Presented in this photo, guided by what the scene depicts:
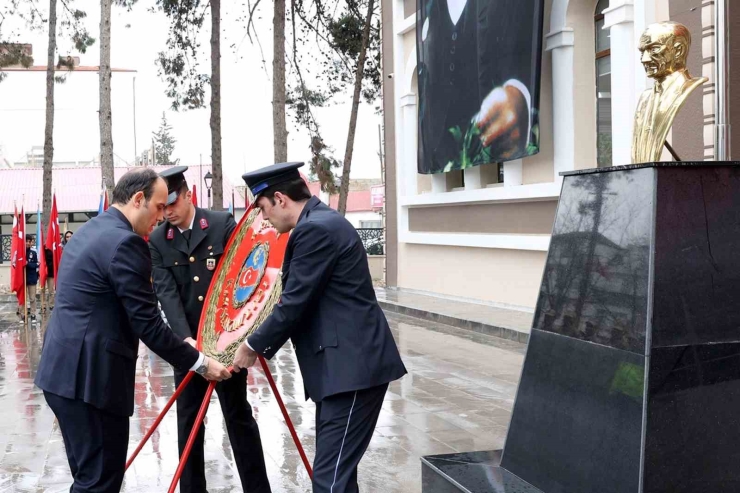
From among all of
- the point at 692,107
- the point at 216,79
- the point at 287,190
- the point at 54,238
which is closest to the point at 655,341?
the point at 287,190

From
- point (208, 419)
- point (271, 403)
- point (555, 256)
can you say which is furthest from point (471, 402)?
point (555, 256)

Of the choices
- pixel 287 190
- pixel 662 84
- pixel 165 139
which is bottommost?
pixel 287 190

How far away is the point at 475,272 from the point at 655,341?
42.8ft

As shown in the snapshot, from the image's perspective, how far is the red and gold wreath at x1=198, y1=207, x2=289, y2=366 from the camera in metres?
4.52

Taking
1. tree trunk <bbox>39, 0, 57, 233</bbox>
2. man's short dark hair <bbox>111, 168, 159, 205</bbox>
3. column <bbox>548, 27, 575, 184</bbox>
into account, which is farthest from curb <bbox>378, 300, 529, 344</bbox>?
tree trunk <bbox>39, 0, 57, 233</bbox>

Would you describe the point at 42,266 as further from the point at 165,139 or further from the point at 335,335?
the point at 165,139

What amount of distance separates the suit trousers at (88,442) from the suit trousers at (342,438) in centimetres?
90

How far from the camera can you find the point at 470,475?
4.55 metres

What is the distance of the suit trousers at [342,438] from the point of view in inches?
149

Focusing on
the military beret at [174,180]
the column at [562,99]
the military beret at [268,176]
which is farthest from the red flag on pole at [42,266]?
the military beret at [268,176]

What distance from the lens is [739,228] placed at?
3.89 meters

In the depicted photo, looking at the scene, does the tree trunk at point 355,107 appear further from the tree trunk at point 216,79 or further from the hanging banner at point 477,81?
the hanging banner at point 477,81

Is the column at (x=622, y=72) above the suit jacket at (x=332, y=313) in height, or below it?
above

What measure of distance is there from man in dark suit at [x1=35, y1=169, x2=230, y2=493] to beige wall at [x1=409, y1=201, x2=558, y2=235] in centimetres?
1011
